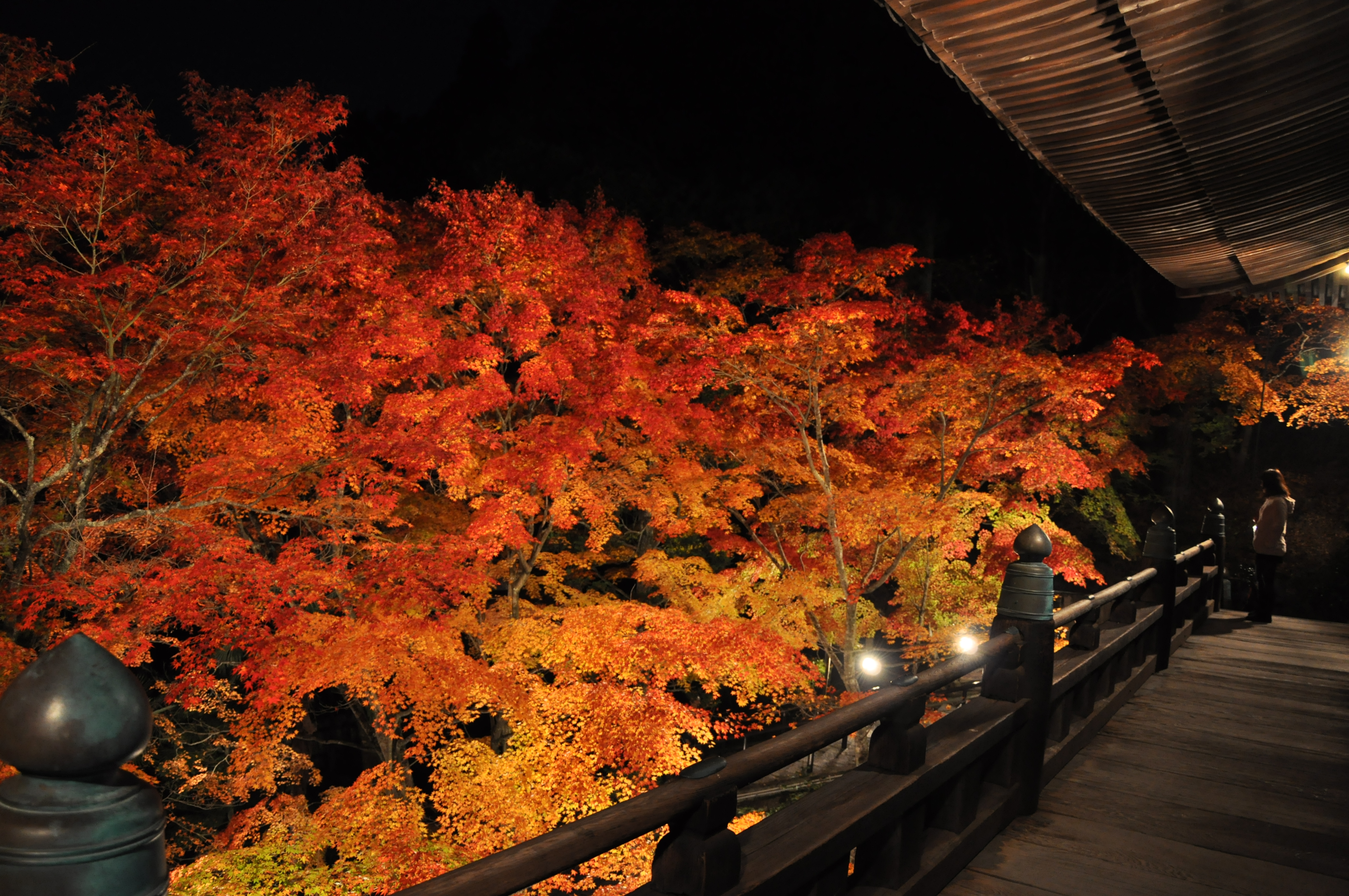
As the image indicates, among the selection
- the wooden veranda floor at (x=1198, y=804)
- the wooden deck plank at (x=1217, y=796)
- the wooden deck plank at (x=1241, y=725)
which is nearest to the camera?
the wooden veranda floor at (x=1198, y=804)

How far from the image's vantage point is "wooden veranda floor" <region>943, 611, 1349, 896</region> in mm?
2852

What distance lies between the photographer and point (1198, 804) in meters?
3.51


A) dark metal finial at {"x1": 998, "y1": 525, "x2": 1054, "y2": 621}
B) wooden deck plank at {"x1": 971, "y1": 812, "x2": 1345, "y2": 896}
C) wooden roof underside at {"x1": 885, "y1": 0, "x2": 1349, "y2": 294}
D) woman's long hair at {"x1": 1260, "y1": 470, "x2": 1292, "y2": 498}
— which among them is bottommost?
wooden deck plank at {"x1": 971, "y1": 812, "x2": 1345, "y2": 896}

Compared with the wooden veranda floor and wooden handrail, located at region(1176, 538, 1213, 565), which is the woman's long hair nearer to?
wooden handrail, located at region(1176, 538, 1213, 565)

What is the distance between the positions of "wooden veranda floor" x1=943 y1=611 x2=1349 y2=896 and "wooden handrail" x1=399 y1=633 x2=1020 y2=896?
0.99 metres

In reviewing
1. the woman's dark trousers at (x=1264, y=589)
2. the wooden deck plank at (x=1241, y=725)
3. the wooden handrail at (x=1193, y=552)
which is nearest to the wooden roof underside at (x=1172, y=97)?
the wooden deck plank at (x=1241, y=725)

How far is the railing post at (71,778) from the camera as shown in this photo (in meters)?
0.98

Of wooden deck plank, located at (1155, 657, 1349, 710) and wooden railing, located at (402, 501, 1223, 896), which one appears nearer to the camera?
wooden railing, located at (402, 501, 1223, 896)

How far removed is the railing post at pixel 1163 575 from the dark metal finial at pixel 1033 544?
2961mm

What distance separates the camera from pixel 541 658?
11.0 meters

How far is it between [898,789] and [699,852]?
971mm

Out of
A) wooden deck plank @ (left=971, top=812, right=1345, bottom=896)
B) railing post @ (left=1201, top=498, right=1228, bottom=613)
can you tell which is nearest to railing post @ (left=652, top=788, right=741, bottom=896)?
wooden deck plank @ (left=971, top=812, right=1345, bottom=896)

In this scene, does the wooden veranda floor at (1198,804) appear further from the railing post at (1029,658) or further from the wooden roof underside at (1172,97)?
the wooden roof underside at (1172,97)

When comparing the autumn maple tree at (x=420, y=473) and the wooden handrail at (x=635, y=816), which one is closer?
the wooden handrail at (x=635, y=816)
